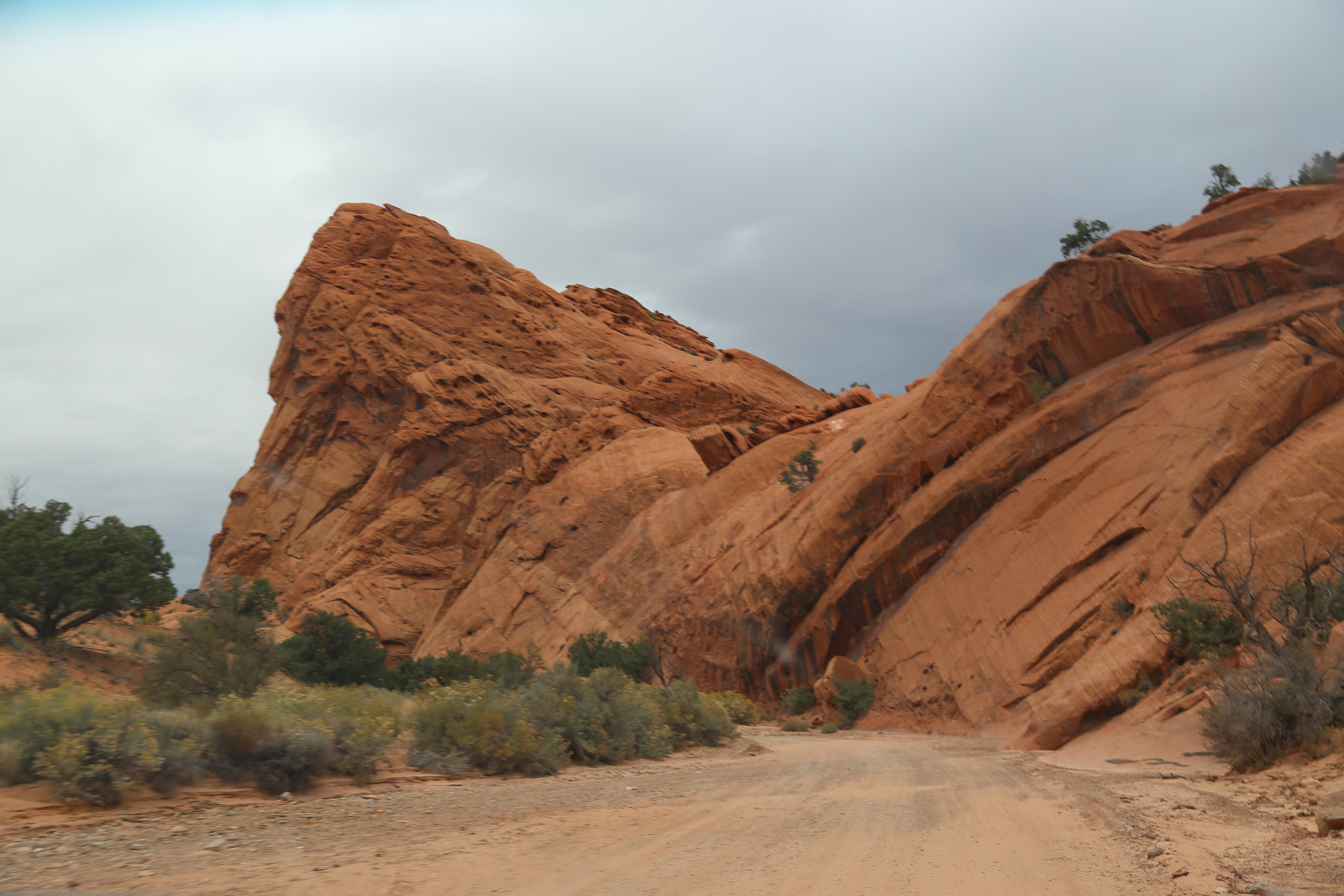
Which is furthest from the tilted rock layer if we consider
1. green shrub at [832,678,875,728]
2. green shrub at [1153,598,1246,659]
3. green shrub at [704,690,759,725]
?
green shrub at [704,690,759,725]

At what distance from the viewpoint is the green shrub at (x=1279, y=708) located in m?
10.3

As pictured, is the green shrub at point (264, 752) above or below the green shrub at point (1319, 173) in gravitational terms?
below

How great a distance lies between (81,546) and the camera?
2864 centimetres

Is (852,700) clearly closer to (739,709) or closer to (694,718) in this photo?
(739,709)

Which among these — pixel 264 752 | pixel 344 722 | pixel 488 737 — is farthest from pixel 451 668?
pixel 264 752

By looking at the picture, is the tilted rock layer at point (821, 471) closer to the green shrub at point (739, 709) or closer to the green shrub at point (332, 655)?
the green shrub at point (739, 709)

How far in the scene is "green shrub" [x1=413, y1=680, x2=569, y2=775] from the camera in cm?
1278

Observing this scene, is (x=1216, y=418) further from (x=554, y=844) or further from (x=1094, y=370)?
(x=554, y=844)

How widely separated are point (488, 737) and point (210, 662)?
5.53 meters

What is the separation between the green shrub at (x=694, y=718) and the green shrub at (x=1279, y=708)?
10240mm

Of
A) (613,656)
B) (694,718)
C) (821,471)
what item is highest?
(821,471)

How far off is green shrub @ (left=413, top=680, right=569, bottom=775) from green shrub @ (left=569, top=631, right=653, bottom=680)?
16.6m

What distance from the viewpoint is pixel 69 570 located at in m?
27.8

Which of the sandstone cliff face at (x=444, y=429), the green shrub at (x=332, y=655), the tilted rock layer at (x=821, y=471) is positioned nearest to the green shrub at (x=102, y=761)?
the tilted rock layer at (x=821, y=471)
